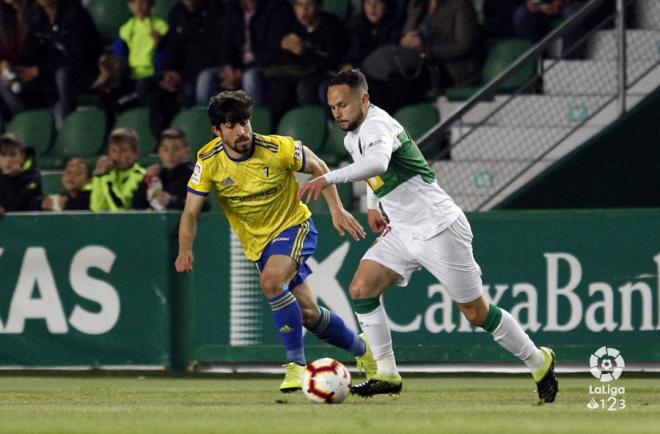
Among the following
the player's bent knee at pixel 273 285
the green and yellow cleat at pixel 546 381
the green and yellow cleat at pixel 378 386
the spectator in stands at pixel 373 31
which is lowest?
the green and yellow cleat at pixel 378 386

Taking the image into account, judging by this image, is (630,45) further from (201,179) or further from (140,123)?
(201,179)

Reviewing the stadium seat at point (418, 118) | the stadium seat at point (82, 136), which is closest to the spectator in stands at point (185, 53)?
the stadium seat at point (82, 136)

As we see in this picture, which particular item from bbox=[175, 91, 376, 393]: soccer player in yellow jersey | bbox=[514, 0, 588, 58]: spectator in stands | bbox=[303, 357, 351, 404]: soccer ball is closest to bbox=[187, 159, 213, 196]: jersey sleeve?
bbox=[175, 91, 376, 393]: soccer player in yellow jersey

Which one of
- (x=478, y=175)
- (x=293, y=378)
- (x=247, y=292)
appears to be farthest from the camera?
(x=478, y=175)

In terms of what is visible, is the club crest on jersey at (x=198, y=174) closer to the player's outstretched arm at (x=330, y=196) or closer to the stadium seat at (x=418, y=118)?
the player's outstretched arm at (x=330, y=196)

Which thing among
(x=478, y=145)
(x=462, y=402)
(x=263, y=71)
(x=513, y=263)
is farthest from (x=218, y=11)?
(x=462, y=402)

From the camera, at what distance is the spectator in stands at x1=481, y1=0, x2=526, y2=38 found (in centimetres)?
1669

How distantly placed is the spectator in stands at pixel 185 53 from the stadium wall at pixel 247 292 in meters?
4.34

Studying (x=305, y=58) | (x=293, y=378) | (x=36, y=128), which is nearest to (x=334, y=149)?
(x=305, y=58)

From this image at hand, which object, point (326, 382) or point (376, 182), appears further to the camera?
point (376, 182)

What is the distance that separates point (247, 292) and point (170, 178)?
1.40 meters

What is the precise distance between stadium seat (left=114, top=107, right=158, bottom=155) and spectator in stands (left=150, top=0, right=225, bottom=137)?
16 centimetres

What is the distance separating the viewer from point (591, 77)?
51.3ft

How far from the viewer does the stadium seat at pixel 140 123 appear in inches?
698
